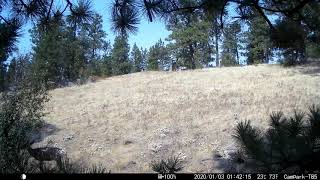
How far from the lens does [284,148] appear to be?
3.55 meters

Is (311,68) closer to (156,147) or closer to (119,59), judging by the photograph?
(156,147)

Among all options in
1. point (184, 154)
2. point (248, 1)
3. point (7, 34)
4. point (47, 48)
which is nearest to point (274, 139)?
point (248, 1)

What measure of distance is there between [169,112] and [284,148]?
712 inches

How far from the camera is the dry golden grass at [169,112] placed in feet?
53.6

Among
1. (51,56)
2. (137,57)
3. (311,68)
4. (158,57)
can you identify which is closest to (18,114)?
(311,68)

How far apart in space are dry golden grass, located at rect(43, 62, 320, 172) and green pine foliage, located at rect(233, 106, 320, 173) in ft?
31.0

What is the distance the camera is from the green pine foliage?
11.4ft

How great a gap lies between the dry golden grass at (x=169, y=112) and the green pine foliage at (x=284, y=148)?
31.0 ft

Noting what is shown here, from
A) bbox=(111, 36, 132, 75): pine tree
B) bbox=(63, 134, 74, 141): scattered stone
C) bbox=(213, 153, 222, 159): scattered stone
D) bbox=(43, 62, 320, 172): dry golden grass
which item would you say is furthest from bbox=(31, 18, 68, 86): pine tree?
bbox=(213, 153, 222, 159): scattered stone

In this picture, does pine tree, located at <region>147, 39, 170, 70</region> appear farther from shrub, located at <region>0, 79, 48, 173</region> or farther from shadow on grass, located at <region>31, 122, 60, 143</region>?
shrub, located at <region>0, 79, 48, 173</region>

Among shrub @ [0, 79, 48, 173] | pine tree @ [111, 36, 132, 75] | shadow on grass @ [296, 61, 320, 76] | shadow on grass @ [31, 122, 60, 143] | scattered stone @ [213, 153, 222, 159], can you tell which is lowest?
scattered stone @ [213, 153, 222, 159]

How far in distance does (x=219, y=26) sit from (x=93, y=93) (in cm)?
2492

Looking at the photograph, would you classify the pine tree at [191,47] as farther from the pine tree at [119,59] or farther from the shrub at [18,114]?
the shrub at [18,114]

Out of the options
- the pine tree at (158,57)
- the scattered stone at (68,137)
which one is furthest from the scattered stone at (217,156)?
the pine tree at (158,57)
